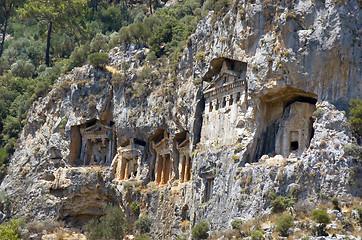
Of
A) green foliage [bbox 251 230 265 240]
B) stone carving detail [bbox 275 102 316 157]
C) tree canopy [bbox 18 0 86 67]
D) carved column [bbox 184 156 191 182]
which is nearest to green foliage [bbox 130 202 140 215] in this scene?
carved column [bbox 184 156 191 182]

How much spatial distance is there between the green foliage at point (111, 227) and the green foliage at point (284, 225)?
801 inches

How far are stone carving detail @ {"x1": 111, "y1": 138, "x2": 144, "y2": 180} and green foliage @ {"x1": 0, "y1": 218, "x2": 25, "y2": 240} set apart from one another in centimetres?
961

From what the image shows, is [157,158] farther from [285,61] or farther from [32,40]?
[32,40]

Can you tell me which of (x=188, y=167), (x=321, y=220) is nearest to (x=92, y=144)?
(x=188, y=167)

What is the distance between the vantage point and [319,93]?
42.6m

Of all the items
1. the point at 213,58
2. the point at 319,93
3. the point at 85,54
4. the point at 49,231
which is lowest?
the point at 49,231

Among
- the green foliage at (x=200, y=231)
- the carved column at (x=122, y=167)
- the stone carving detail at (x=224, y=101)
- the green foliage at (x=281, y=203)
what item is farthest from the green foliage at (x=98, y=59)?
the green foliage at (x=281, y=203)

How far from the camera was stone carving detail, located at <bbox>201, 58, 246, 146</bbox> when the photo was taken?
48438mm

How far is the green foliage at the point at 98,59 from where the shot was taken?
214 feet

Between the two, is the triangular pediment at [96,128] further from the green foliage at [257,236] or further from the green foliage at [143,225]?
the green foliage at [257,236]

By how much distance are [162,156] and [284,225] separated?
22087mm

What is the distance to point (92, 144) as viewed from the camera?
215 ft

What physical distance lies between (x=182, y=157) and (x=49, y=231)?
608 inches

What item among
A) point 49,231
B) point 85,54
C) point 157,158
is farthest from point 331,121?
point 85,54
